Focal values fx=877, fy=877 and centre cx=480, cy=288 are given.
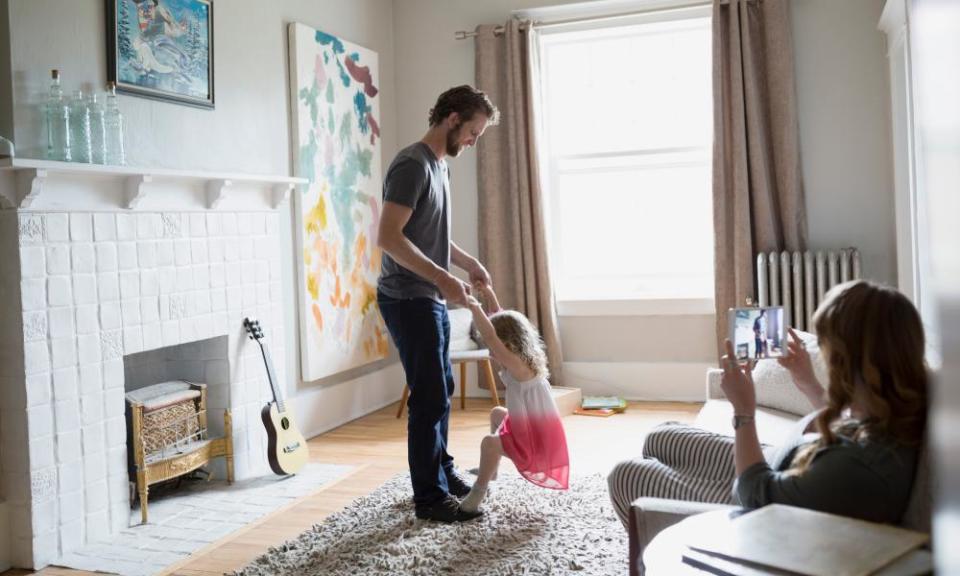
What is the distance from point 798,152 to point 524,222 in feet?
5.27

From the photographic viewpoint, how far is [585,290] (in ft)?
18.1

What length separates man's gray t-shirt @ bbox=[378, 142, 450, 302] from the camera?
282 centimetres

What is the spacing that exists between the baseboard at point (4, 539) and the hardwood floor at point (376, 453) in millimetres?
42

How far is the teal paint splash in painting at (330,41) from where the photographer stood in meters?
4.61

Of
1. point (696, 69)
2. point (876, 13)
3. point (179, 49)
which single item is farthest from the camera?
point (696, 69)

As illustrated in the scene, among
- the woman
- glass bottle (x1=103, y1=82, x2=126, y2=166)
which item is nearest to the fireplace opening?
glass bottle (x1=103, y1=82, x2=126, y2=166)

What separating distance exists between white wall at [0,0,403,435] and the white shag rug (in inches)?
57.6

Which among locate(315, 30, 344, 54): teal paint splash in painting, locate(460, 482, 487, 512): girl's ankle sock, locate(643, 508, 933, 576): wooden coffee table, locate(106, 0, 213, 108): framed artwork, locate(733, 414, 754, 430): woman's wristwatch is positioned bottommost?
locate(460, 482, 487, 512): girl's ankle sock

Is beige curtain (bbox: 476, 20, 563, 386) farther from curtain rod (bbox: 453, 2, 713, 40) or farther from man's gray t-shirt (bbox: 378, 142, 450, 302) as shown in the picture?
man's gray t-shirt (bbox: 378, 142, 450, 302)

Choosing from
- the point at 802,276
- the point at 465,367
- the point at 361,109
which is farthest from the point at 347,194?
the point at 802,276

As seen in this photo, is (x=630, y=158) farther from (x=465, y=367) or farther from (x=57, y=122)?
(x=57, y=122)

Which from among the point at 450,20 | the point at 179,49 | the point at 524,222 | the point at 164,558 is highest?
the point at 450,20

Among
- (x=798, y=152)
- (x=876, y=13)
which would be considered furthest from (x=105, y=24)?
(x=876, y=13)

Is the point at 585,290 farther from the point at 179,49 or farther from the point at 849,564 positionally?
the point at 849,564
